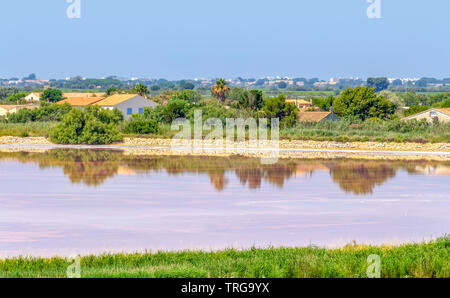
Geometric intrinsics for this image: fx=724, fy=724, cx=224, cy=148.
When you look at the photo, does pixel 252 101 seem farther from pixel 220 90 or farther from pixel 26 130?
pixel 26 130

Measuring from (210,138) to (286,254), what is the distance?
23.5m

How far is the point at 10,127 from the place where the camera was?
123ft

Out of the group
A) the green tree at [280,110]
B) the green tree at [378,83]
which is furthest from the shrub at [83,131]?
the green tree at [378,83]

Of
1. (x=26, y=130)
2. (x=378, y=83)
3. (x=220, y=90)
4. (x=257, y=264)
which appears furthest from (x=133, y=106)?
(x=378, y=83)

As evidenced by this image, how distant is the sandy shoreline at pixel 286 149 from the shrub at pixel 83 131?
53cm

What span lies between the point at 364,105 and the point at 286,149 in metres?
16.1

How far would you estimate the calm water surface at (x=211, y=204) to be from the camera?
11195 mm

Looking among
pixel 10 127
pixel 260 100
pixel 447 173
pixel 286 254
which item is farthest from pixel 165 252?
pixel 260 100

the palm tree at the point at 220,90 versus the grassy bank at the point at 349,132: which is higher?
the palm tree at the point at 220,90

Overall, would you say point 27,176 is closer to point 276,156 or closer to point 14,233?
point 14,233

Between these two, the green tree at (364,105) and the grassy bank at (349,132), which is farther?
the green tree at (364,105)

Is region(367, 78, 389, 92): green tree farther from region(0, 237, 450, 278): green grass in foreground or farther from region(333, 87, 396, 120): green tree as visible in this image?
region(0, 237, 450, 278): green grass in foreground

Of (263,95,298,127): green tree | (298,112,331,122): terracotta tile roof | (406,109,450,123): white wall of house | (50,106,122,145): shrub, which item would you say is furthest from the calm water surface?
(406,109,450,123): white wall of house

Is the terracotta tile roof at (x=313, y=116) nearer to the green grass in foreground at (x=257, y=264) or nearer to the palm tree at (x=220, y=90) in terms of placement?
the palm tree at (x=220, y=90)
